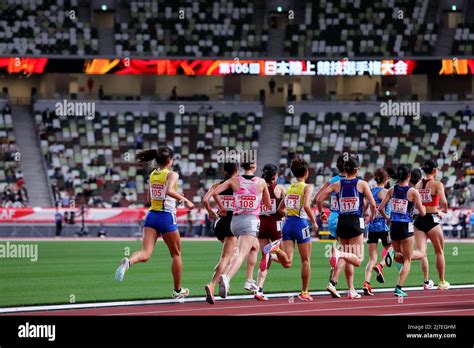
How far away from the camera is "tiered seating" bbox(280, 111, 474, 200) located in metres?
64.4

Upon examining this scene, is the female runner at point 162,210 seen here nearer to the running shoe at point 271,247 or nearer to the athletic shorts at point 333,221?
the running shoe at point 271,247

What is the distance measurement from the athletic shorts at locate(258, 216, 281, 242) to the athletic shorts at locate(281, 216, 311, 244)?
68 cm

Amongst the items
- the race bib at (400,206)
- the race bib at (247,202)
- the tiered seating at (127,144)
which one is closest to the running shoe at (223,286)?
the race bib at (247,202)

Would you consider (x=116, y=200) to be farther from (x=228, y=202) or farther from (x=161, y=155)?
(x=161, y=155)

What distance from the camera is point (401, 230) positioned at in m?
22.1

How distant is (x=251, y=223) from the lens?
1997 centimetres

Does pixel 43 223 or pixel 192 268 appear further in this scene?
pixel 43 223

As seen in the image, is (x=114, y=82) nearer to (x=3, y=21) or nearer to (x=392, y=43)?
(x=3, y=21)

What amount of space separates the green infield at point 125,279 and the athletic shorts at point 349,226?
3549 mm

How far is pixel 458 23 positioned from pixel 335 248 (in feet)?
174

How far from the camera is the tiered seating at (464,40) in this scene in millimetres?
69500

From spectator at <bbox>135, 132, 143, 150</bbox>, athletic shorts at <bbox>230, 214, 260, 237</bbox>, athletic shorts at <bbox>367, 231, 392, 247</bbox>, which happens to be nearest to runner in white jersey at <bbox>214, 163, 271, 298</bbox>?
athletic shorts at <bbox>230, 214, 260, 237</bbox>

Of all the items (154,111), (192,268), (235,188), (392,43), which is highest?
(392,43)
